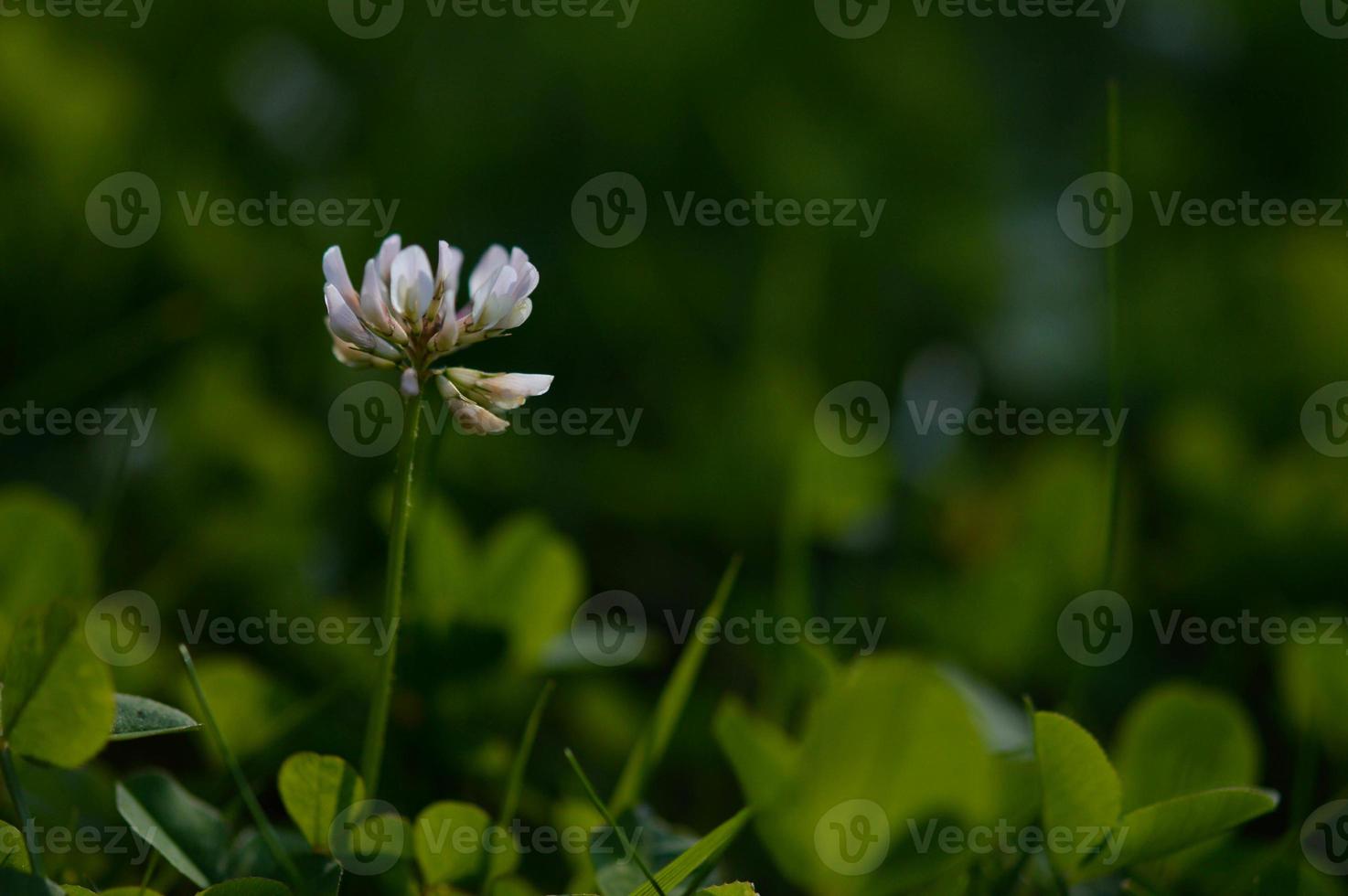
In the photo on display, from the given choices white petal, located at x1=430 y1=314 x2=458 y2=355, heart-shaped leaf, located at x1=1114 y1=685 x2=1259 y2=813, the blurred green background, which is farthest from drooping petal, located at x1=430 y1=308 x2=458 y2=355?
heart-shaped leaf, located at x1=1114 y1=685 x2=1259 y2=813

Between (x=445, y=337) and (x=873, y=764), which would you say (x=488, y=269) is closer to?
(x=445, y=337)

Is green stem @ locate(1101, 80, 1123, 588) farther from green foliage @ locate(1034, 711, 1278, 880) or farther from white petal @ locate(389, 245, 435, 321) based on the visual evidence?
white petal @ locate(389, 245, 435, 321)

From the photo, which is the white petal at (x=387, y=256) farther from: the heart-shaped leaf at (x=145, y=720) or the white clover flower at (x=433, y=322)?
the heart-shaped leaf at (x=145, y=720)

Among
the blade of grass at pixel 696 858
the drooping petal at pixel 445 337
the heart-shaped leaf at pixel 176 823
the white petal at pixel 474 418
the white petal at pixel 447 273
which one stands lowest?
the heart-shaped leaf at pixel 176 823

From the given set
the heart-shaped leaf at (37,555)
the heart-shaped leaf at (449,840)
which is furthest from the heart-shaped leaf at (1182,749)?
the heart-shaped leaf at (37,555)

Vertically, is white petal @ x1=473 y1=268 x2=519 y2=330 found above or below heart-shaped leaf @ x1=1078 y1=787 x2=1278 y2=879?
above

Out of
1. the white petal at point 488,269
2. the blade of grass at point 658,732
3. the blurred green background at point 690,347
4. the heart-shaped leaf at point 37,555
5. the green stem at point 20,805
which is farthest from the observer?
the blurred green background at point 690,347
